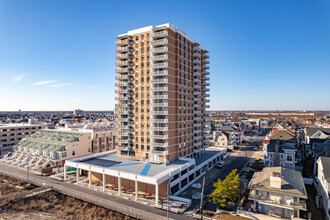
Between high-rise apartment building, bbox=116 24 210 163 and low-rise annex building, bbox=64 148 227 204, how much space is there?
15.4 feet

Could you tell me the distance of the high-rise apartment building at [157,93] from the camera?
5997 cm

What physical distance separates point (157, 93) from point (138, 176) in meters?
24.5

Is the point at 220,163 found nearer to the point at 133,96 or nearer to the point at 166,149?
the point at 166,149

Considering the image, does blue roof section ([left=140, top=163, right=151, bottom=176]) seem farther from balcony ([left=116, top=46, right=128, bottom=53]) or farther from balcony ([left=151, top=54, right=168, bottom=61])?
balcony ([left=116, top=46, right=128, bottom=53])

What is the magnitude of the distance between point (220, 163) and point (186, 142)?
728 inches

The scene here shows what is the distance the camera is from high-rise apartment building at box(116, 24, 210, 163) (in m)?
60.0

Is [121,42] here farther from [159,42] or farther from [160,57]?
[160,57]

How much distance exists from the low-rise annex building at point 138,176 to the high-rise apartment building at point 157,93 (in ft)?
15.4

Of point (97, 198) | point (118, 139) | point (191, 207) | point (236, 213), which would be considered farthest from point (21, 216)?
point (236, 213)

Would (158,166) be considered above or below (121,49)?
below

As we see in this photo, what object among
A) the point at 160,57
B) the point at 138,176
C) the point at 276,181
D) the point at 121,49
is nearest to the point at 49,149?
the point at 121,49

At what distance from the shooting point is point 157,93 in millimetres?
60906

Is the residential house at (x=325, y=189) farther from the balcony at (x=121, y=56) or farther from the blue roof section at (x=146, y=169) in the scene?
the balcony at (x=121, y=56)

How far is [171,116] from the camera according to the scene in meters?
61.6
